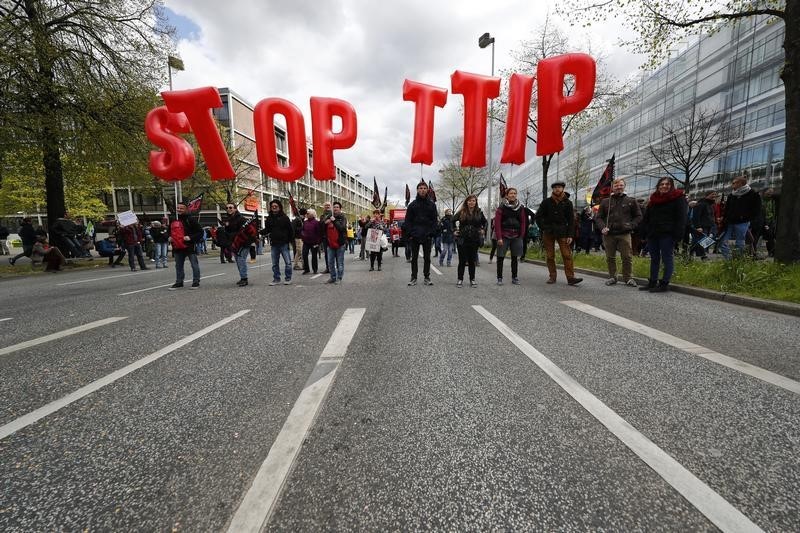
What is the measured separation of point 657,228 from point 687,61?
4100cm

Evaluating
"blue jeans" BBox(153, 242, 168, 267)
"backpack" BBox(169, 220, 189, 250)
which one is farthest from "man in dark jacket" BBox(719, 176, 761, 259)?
"blue jeans" BBox(153, 242, 168, 267)

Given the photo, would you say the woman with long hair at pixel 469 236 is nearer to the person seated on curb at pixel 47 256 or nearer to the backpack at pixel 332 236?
the backpack at pixel 332 236

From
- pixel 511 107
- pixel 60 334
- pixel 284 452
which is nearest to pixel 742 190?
pixel 511 107

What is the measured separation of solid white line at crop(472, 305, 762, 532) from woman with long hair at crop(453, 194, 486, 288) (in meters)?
4.73

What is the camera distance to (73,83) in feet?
41.7

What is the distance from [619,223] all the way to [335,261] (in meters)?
6.14

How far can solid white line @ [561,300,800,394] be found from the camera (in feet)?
8.27

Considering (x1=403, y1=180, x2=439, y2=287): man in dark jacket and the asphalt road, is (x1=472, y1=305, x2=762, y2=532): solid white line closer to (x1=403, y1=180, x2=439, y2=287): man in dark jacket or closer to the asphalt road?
the asphalt road

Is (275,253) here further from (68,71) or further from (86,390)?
(68,71)

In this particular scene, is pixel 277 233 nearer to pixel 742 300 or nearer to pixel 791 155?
pixel 742 300

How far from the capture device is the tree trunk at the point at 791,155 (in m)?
6.48

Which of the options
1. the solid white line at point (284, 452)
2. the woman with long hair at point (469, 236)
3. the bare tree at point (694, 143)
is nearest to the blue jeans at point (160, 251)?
the woman with long hair at point (469, 236)

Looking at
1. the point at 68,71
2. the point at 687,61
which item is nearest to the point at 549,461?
the point at 68,71

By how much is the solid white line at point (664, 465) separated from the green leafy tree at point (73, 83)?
16273 millimetres
